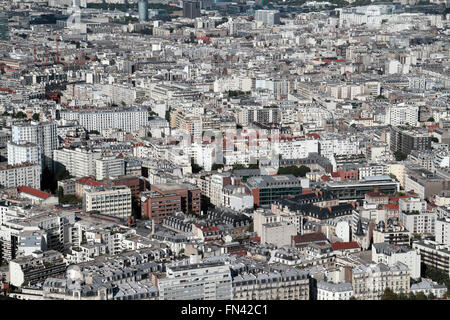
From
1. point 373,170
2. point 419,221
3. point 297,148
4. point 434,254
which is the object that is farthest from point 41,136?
point 434,254

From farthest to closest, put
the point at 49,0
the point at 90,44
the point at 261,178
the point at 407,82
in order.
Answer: the point at 49,0 < the point at 90,44 < the point at 407,82 < the point at 261,178

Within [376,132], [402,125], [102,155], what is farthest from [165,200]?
[402,125]

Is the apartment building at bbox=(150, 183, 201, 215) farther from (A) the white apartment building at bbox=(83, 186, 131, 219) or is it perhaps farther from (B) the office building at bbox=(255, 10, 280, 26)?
(B) the office building at bbox=(255, 10, 280, 26)

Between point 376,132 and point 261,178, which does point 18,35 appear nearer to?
point 376,132

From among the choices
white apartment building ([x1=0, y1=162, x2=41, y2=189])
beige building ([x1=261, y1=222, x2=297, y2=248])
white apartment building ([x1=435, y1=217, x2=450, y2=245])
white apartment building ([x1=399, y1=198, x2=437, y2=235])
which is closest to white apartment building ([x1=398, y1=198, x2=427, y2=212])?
white apartment building ([x1=399, y1=198, x2=437, y2=235])

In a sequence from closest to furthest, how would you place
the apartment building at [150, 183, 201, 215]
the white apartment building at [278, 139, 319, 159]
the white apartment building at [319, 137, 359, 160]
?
the apartment building at [150, 183, 201, 215] < the white apartment building at [278, 139, 319, 159] < the white apartment building at [319, 137, 359, 160]

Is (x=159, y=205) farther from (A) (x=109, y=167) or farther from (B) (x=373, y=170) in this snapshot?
(B) (x=373, y=170)
